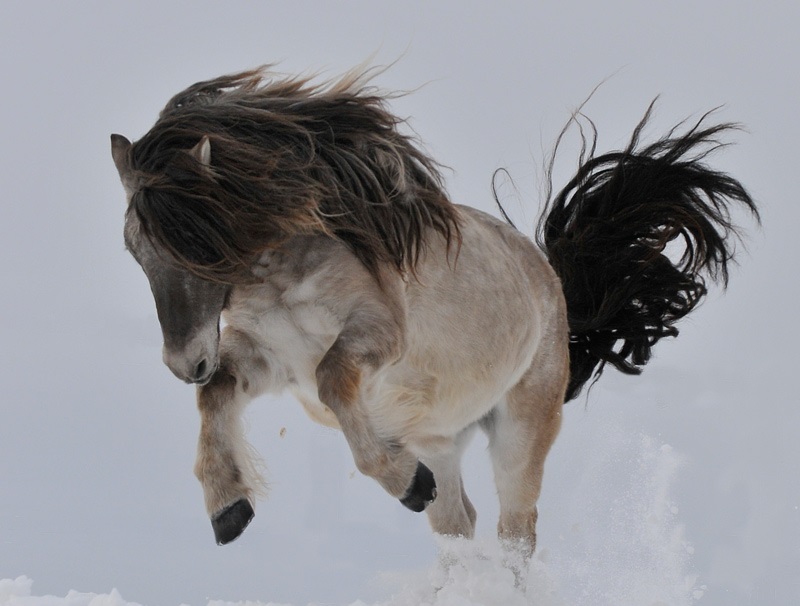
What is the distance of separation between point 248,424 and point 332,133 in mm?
1368

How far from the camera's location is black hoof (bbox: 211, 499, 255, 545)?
4.37 metres

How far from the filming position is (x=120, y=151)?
174 inches

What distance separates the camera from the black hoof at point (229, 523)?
14.3ft

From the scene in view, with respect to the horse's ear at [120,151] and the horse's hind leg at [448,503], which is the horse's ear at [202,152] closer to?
the horse's ear at [120,151]

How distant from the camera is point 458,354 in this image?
16.9 feet

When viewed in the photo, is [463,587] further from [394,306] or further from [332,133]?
[332,133]

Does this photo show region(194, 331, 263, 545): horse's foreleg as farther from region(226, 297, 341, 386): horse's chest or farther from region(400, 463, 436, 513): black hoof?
region(400, 463, 436, 513): black hoof

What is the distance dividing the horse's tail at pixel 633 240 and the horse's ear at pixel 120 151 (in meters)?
3.31

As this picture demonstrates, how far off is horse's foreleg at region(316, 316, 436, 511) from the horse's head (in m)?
0.47

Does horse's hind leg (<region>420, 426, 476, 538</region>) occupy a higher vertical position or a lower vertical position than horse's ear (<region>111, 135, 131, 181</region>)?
lower


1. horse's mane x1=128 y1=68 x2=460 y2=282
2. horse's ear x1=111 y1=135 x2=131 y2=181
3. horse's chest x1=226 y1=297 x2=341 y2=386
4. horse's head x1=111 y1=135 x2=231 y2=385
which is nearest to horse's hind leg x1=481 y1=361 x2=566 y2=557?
horse's mane x1=128 y1=68 x2=460 y2=282

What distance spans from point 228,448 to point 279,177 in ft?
3.91

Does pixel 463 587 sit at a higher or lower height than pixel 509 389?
lower

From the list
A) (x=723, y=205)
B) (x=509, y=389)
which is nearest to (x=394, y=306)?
(x=509, y=389)
